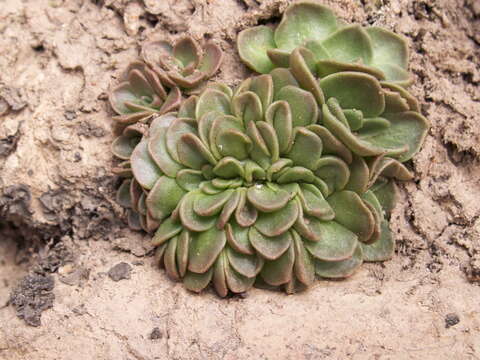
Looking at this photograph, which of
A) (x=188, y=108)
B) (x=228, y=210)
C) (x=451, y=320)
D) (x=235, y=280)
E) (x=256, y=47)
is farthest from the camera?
(x=256, y=47)

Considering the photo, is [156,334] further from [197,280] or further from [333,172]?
[333,172]

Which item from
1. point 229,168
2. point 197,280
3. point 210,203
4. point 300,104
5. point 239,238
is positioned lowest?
point 197,280

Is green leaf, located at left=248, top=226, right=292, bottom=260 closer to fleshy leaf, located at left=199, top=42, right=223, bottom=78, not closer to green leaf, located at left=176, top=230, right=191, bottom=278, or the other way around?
green leaf, located at left=176, top=230, right=191, bottom=278

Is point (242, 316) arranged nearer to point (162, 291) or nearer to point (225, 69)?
point (162, 291)

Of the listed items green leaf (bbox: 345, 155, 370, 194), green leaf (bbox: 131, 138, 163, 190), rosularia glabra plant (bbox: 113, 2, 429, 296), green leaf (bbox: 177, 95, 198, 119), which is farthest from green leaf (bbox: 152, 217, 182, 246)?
green leaf (bbox: 345, 155, 370, 194)

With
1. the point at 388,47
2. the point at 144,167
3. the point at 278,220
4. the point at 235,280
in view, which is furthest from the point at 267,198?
the point at 388,47
